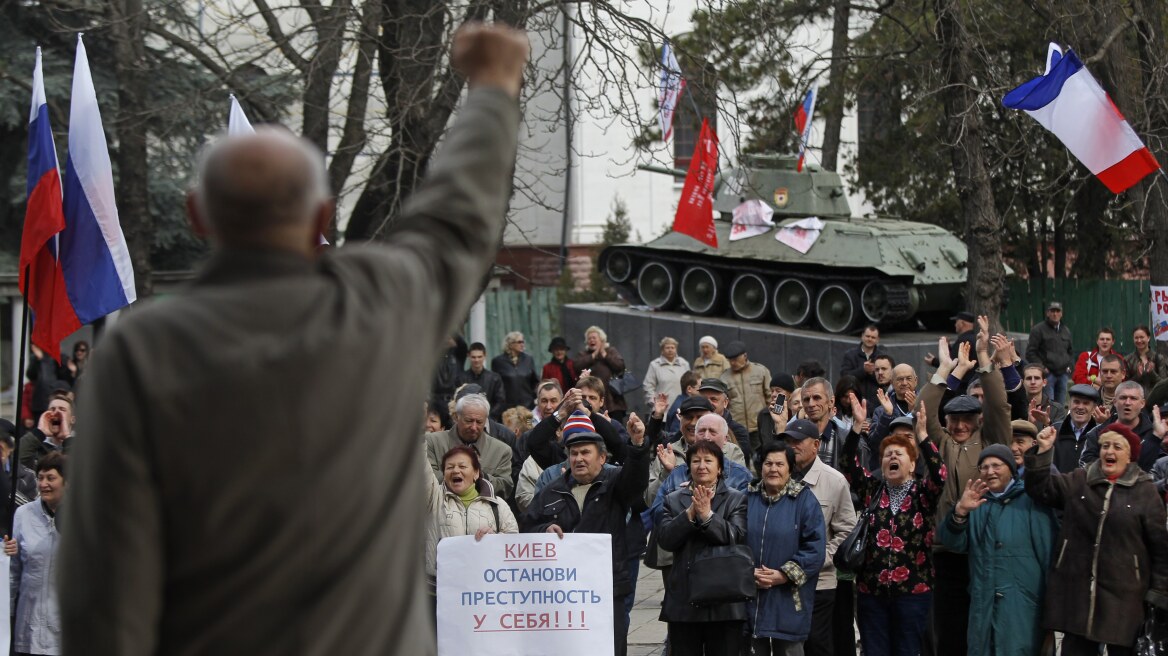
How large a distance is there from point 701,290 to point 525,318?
198 inches

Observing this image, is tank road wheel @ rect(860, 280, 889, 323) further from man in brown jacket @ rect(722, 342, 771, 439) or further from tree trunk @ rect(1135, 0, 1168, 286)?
man in brown jacket @ rect(722, 342, 771, 439)

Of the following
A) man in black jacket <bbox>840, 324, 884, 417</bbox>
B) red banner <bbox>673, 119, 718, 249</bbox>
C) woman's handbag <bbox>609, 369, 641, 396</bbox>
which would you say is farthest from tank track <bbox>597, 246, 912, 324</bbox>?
woman's handbag <bbox>609, 369, 641, 396</bbox>

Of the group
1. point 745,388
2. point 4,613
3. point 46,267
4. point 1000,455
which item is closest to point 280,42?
point 745,388

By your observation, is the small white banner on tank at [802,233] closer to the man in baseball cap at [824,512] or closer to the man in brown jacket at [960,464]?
the man in brown jacket at [960,464]

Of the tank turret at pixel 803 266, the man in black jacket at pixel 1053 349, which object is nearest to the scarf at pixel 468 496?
the man in black jacket at pixel 1053 349

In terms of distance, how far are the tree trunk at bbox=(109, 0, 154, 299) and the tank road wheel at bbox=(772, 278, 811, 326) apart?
11324 mm

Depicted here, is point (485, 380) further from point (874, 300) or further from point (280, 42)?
point (874, 300)

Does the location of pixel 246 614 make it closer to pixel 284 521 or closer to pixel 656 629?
pixel 284 521

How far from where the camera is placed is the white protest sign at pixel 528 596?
28.3 ft

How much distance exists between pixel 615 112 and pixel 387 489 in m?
12.4

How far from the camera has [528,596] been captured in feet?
28.3

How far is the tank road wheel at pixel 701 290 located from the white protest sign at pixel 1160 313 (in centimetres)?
787

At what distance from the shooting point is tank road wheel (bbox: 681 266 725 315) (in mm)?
26125

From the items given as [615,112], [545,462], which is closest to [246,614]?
[545,462]
